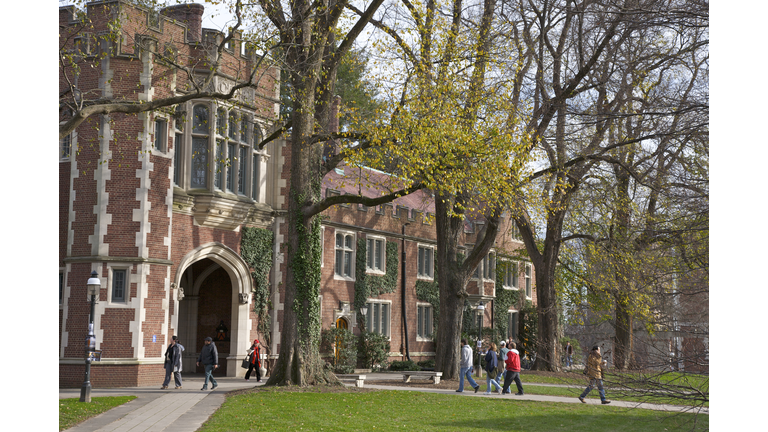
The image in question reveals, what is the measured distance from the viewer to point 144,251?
2005 centimetres

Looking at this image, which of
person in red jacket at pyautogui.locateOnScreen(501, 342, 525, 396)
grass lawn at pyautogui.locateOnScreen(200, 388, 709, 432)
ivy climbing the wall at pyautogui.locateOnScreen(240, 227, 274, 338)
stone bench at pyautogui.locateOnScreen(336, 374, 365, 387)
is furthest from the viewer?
ivy climbing the wall at pyautogui.locateOnScreen(240, 227, 274, 338)

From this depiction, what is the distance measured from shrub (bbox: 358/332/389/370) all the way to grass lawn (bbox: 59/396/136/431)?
14465mm

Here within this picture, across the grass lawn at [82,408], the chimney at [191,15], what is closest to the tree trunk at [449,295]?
the chimney at [191,15]

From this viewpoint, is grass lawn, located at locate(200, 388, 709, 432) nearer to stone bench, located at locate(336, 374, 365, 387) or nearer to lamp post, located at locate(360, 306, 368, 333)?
stone bench, located at locate(336, 374, 365, 387)

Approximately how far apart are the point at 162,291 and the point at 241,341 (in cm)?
395

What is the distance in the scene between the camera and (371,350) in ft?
98.3

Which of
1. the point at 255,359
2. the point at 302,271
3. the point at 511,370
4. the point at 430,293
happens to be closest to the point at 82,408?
the point at 302,271

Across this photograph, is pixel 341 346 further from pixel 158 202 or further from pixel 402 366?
pixel 158 202

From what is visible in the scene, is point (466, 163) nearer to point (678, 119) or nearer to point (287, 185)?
point (678, 119)

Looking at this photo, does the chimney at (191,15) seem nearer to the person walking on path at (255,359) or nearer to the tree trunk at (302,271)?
the tree trunk at (302,271)

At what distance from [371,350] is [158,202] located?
12427 millimetres

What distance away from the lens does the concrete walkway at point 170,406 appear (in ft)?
39.0

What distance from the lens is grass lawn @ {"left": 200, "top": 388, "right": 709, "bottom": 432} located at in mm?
12180

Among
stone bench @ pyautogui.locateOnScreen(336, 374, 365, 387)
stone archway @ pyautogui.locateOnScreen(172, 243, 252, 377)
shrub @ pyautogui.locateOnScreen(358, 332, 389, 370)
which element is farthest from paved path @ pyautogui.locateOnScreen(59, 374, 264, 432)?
shrub @ pyautogui.locateOnScreen(358, 332, 389, 370)
